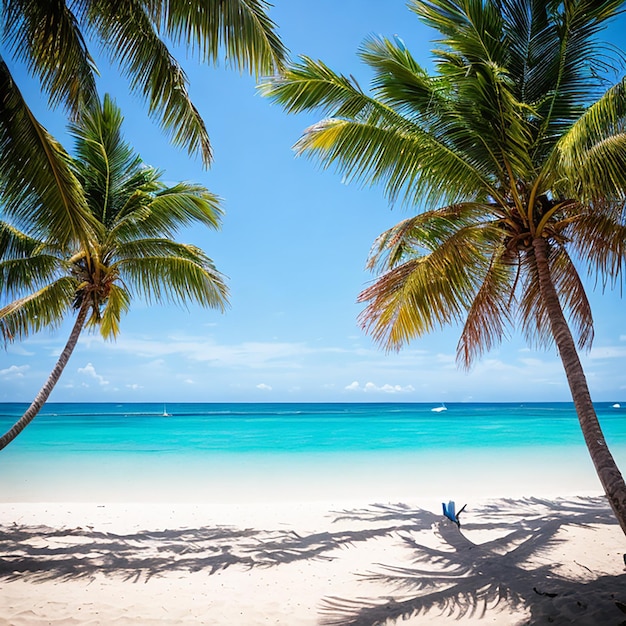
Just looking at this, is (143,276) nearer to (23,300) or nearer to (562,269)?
(23,300)

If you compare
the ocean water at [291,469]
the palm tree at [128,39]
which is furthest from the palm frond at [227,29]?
the ocean water at [291,469]

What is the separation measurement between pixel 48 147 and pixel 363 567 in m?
5.05

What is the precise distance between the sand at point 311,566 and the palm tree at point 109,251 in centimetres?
271

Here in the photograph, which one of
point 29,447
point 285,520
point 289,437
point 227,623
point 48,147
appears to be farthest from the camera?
point 289,437

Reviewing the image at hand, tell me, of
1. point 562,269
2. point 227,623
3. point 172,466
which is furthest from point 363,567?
point 172,466

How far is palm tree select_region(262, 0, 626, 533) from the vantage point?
424 centimetres

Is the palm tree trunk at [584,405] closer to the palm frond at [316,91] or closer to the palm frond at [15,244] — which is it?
the palm frond at [316,91]

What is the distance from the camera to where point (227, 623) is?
3379mm

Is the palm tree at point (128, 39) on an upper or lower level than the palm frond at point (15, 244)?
upper

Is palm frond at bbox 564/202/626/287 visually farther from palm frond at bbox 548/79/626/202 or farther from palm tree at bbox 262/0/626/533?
palm frond at bbox 548/79/626/202

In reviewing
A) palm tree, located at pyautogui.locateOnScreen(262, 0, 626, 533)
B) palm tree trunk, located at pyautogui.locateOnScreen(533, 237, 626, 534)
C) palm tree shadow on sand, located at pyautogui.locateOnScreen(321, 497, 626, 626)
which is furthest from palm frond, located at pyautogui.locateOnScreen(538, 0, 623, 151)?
palm tree shadow on sand, located at pyautogui.locateOnScreen(321, 497, 626, 626)

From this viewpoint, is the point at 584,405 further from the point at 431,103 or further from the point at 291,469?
the point at 291,469

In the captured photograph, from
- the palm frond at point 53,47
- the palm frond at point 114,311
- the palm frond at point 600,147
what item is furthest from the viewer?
the palm frond at point 114,311

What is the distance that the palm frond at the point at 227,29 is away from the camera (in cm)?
387
